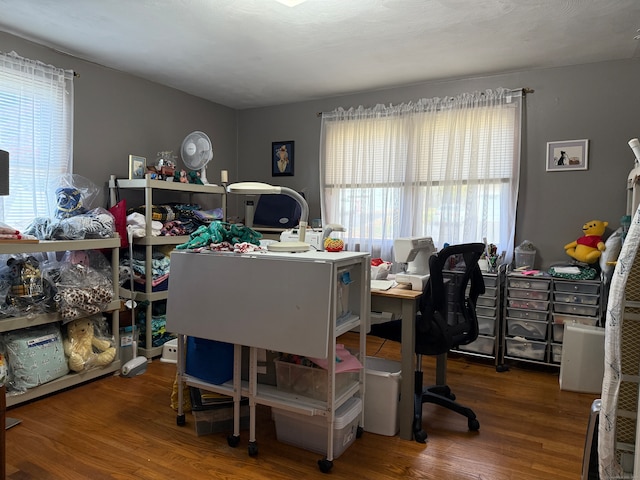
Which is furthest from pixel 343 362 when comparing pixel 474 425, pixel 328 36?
pixel 328 36

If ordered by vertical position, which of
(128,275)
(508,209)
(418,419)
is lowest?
(418,419)

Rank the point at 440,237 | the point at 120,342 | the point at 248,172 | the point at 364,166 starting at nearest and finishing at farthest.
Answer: the point at 120,342 < the point at 440,237 < the point at 364,166 < the point at 248,172

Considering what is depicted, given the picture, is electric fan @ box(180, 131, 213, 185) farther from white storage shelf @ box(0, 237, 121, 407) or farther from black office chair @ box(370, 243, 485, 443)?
black office chair @ box(370, 243, 485, 443)

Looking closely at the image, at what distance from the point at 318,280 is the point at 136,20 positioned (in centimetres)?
207

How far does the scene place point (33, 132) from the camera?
3051mm

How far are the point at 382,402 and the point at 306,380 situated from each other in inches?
19.0

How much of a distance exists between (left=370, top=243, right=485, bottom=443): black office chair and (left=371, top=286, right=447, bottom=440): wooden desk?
7 centimetres

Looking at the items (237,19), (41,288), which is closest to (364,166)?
(237,19)

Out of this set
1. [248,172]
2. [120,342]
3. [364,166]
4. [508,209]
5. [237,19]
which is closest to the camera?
[237,19]

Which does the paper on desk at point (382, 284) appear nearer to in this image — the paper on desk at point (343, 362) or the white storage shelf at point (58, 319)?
the paper on desk at point (343, 362)

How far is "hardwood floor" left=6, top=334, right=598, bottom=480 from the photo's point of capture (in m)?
1.94

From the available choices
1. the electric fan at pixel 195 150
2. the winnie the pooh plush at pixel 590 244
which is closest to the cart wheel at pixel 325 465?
the winnie the pooh plush at pixel 590 244

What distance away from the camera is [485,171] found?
367 centimetres

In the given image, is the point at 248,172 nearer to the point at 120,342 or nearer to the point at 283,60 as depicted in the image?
the point at 283,60
